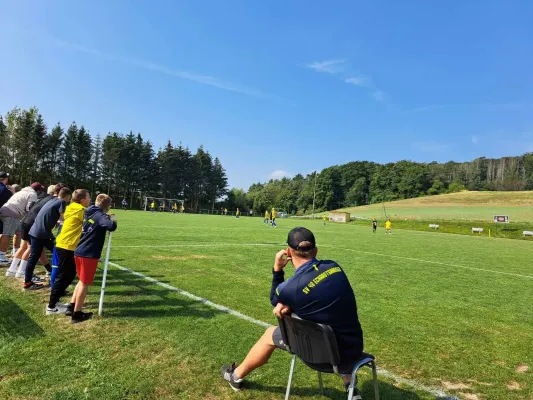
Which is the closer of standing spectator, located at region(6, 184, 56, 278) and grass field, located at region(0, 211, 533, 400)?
grass field, located at region(0, 211, 533, 400)

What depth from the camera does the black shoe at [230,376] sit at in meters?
3.65

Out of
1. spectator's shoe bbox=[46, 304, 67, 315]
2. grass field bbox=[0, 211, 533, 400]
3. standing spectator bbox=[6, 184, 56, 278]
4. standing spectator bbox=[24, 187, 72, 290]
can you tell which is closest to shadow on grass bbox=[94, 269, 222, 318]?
grass field bbox=[0, 211, 533, 400]

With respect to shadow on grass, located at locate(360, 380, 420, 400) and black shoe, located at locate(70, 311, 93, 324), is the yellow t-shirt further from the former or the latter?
shadow on grass, located at locate(360, 380, 420, 400)

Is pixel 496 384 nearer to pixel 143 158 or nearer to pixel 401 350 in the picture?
pixel 401 350

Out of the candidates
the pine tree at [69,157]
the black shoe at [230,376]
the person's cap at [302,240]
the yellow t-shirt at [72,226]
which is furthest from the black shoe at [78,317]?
the pine tree at [69,157]

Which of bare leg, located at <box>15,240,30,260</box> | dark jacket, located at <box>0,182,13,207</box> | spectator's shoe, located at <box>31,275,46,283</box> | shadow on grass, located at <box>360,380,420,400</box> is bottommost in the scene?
shadow on grass, located at <box>360,380,420,400</box>

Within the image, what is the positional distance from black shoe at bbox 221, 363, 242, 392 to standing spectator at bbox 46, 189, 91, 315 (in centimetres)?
318

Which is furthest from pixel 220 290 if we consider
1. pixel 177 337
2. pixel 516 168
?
pixel 516 168

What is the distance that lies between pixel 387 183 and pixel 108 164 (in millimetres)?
95110

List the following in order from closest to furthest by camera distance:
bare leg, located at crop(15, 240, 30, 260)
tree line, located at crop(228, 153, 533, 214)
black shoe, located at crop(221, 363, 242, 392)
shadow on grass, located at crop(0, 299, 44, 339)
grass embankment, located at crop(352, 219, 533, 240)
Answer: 1. black shoe, located at crop(221, 363, 242, 392)
2. shadow on grass, located at crop(0, 299, 44, 339)
3. bare leg, located at crop(15, 240, 30, 260)
4. grass embankment, located at crop(352, 219, 533, 240)
5. tree line, located at crop(228, 153, 533, 214)

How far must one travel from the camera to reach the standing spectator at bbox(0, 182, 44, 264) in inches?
328

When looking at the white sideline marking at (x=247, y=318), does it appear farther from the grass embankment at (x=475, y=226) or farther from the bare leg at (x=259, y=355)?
the grass embankment at (x=475, y=226)

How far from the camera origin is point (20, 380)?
355 centimetres

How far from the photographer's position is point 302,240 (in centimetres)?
314
